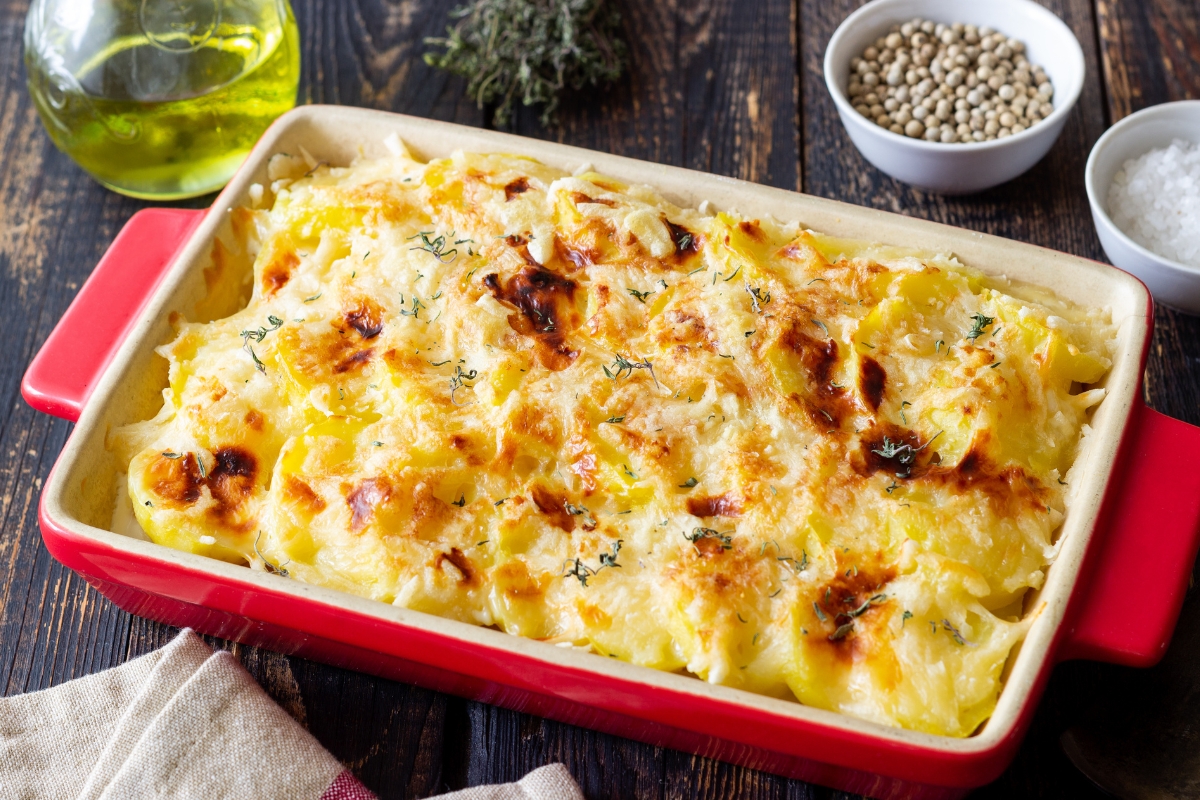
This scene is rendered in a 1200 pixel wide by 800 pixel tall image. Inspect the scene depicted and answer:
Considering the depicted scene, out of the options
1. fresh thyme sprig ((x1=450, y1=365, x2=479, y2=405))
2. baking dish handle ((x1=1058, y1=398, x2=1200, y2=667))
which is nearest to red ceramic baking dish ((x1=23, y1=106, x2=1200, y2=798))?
baking dish handle ((x1=1058, y1=398, x2=1200, y2=667))

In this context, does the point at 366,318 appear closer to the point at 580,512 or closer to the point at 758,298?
the point at 580,512

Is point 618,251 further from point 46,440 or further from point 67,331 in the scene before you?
point 46,440

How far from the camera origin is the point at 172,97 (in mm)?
3406

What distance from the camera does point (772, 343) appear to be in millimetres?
2629

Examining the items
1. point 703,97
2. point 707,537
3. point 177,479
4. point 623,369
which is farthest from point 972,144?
point 177,479

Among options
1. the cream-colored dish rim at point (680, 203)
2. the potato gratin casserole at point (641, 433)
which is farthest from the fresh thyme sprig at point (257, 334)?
the cream-colored dish rim at point (680, 203)

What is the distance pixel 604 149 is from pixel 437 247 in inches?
46.7

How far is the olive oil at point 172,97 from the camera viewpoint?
11.2 ft

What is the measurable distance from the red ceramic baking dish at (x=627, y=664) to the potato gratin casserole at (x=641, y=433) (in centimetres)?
7

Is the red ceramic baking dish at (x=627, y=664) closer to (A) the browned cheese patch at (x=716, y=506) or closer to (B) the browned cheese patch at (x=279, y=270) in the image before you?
(B) the browned cheese patch at (x=279, y=270)

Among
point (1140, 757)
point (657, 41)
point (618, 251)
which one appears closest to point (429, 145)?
point (618, 251)

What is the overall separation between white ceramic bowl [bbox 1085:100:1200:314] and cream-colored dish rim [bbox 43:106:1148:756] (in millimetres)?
478

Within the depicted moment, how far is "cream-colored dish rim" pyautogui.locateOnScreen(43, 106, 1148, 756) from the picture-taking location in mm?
2195

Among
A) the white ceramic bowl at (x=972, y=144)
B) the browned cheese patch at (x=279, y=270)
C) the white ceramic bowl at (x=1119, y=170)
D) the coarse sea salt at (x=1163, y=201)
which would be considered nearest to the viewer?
the browned cheese patch at (x=279, y=270)
